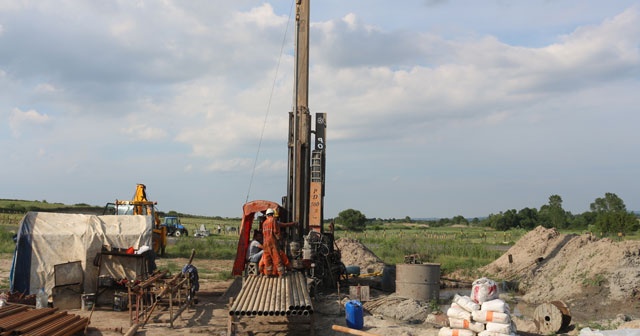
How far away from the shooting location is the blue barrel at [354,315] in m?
11.1

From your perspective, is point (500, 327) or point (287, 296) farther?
point (287, 296)

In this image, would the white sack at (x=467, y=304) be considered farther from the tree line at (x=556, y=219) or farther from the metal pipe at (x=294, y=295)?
the tree line at (x=556, y=219)

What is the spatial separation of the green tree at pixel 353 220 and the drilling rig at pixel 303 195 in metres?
55.2

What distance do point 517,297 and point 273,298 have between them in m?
10.4

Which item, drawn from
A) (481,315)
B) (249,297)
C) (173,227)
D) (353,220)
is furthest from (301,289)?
(353,220)

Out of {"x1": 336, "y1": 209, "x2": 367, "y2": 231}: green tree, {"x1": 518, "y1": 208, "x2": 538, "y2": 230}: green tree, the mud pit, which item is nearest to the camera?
the mud pit

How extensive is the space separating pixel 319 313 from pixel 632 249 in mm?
10206

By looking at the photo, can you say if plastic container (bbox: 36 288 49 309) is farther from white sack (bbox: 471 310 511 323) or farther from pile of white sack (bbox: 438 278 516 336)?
white sack (bbox: 471 310 511 323)

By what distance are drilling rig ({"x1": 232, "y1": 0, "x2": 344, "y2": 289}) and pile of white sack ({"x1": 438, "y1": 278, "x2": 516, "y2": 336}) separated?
7.31 meters

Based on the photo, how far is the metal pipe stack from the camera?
9633 mm

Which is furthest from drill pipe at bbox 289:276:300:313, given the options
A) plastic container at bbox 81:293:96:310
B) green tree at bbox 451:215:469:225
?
green tree at bbox 451:215:469:225

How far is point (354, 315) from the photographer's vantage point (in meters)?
11.1

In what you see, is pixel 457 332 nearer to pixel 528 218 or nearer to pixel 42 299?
pixel 42 299

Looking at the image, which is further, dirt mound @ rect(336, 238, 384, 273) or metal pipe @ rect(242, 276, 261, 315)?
dirt mound @ rect(336, 238, 384, 273)
